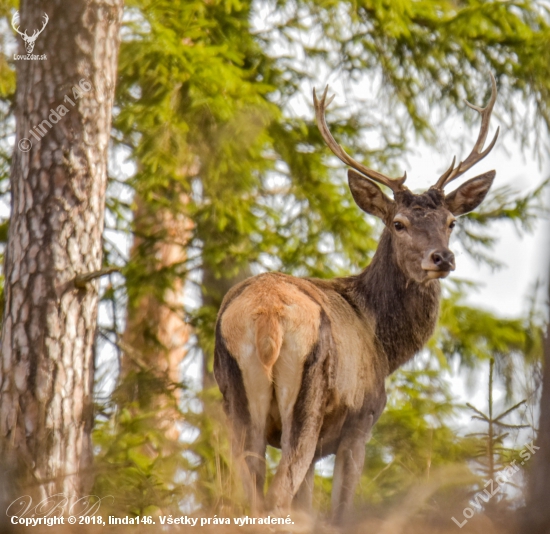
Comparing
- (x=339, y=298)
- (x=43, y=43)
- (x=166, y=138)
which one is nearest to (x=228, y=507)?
(x=339, y=298)

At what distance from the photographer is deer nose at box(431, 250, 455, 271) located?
6223 millimetres

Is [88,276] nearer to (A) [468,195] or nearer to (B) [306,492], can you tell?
(B) [306,492]

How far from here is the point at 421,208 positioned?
22.2ft

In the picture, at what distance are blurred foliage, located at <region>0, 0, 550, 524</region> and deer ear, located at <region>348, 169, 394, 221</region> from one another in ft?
6.50

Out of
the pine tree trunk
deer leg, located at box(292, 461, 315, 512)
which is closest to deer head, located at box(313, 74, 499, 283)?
deer leg, located at box(292, 461, 315, 512)

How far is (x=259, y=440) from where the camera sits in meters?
5.36

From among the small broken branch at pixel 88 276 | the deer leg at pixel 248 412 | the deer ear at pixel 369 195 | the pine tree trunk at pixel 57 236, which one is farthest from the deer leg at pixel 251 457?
the deer ear at pixel 369 195

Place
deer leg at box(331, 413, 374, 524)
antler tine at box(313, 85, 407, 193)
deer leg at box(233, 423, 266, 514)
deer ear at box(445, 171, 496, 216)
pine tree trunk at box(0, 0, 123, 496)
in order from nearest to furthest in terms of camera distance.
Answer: deer leg at box(233, 423, 266, 514) < deer leg at box(331, 413, 374, 524) < pine tree trunk at box(0, 0, 123, 496) < antler tine at box(313, 85, 407, 193) < deer ear at box(445, 171, 496, 216)

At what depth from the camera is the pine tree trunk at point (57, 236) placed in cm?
633

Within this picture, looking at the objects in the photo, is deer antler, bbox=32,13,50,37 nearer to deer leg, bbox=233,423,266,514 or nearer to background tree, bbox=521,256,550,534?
deer leg, bbox=233,423,266,514

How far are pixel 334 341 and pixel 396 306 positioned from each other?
54.1 inches

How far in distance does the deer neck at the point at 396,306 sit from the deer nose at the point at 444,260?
0.59 m

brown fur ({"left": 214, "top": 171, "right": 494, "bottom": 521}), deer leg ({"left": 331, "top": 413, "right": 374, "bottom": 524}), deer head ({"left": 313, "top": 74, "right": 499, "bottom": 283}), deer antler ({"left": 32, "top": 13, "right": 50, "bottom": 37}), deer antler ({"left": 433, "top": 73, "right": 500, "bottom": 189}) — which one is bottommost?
deer leg ({"left": 331, "top": 413, "right": 374, "bottom": 524})

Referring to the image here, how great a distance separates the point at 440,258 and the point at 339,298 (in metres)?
0.90
